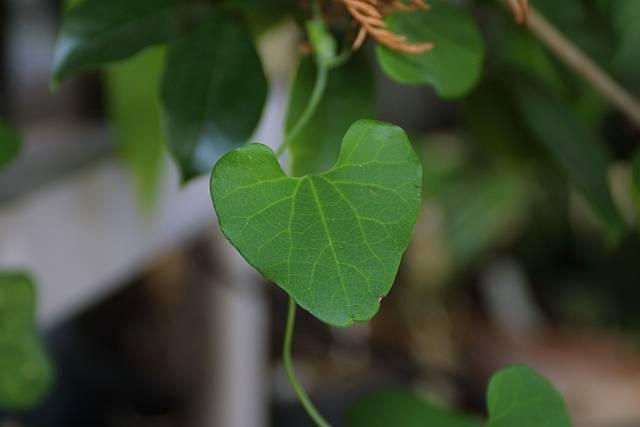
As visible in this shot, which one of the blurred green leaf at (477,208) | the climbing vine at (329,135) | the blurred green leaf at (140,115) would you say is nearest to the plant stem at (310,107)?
the climbing vine at (329,135)

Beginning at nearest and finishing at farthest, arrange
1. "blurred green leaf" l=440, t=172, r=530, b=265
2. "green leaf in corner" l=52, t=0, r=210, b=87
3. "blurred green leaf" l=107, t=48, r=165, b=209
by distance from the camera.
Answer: "green leaf in corner" l=52, t=0, r=210, b=87 < "blurred green leaf" l=107, t=48, r=165, b=209 < "blurred green leaf" l=440, t=172, r=530, b=265

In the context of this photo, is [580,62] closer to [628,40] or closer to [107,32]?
[628,40]

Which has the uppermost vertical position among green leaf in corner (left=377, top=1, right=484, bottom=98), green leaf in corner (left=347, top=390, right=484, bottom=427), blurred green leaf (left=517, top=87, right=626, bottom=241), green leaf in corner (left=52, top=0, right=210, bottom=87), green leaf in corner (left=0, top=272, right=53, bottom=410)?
green leaf in corner (left=52, top=0, right=210, bottom=87)

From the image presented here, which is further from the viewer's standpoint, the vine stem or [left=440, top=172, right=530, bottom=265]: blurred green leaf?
[left=440, top=172, right=530, bottom=265]: blurred green leaf

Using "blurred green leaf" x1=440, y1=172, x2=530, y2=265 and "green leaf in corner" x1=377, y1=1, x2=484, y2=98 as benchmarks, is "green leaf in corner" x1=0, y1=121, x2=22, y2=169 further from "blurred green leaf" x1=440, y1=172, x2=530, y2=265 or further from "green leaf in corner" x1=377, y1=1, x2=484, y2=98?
"blurred green leaf" x1=440, y1=172, x2=530, y2=265

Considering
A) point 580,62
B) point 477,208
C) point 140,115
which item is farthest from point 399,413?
point 477,208

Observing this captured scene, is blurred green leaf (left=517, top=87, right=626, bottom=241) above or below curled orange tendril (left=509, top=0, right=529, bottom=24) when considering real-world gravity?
below

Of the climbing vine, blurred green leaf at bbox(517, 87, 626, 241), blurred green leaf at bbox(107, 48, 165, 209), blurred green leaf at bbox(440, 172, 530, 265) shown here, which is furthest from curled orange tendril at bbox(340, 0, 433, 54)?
blurred green leaf at bbox(440, 172, 530, 265)

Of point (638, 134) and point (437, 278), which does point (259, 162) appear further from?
point (437, 278)
